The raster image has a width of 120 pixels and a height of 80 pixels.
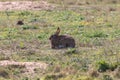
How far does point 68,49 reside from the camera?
1927cm

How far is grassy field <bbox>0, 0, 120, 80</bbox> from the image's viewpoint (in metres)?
15.4

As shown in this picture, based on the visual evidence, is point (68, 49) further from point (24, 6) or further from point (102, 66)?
point (24, 6)

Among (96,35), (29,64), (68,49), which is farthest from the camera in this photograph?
(96,35)

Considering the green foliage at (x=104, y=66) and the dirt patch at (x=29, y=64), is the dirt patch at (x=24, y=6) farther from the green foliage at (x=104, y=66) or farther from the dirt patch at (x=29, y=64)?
the green foliage at (x=104, y=66)

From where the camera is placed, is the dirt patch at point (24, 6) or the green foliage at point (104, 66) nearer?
the green foliage at point (104, 66)

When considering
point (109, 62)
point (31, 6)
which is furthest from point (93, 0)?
point (109, 62)

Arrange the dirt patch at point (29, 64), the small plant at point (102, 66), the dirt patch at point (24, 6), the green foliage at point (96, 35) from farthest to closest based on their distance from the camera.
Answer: the dirt patch at point (24, 6) < the green foliage at point (96, 35) < the dirt patch at point (29, 64) < the small plant at point (102, 66)

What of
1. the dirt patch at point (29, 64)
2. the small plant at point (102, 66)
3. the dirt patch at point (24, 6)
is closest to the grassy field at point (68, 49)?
the small plant at point (102, 66)

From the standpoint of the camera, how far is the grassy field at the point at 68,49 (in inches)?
605

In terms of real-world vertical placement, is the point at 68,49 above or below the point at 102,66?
below

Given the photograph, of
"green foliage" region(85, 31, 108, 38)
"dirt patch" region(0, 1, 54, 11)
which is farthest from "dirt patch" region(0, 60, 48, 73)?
"dirt patch" region(0, 1, 54, 11)

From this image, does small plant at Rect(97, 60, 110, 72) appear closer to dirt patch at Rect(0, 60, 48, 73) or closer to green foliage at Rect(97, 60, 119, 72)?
green foliage at Rect(97, 60, 119, 72)

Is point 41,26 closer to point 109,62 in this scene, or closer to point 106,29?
point 106,29

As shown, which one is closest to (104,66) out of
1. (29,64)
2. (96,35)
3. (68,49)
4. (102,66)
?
(102,66)
